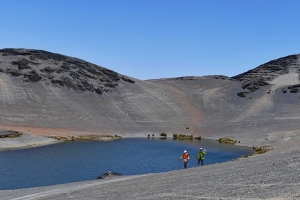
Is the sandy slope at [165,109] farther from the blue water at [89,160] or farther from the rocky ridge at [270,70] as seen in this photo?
the blue water at [89,160]

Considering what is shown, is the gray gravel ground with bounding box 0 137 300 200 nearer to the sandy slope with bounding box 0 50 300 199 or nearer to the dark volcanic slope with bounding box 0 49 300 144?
the sandy slope with bounding box 0 50 300 199

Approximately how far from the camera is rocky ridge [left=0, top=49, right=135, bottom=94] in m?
100

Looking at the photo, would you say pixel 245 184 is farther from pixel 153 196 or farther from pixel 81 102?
pixel 81 102

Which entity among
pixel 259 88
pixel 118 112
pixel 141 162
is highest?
pixel 259 88

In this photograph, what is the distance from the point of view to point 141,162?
4766cm

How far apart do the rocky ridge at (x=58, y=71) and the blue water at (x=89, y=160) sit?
119ft

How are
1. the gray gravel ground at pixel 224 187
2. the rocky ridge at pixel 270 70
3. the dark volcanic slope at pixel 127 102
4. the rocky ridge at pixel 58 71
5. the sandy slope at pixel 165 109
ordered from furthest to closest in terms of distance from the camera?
the rocky ridge at pixel 270 70
the rocky ridge at pixel 58 71
the dark volcanic slope at pixel 127 102
the sandy slope at pixel 165 109
the gray gravel ground at pixel 224 187

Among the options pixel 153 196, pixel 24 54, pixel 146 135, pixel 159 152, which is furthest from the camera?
pixel 24 54

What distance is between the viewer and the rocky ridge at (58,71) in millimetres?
100312

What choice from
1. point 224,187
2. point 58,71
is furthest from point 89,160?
point 58,71

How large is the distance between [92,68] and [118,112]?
25.5 metres

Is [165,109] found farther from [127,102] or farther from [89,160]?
[89,160]

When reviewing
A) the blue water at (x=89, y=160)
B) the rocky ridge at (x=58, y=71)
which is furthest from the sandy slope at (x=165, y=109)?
the blue water at (x=89, y=160)

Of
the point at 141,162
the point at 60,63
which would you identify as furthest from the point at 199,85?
the point at 141,162
